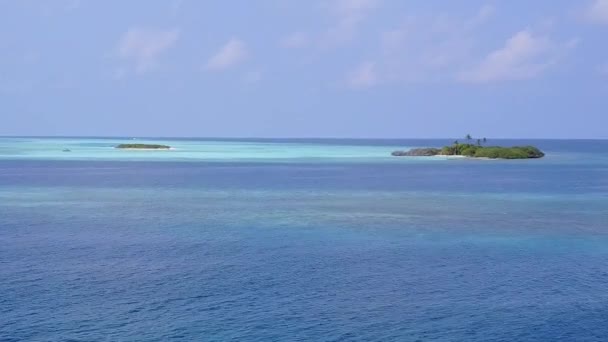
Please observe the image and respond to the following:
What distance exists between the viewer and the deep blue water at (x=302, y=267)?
19.4 metres

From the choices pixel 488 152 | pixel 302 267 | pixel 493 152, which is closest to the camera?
pixel 302 267

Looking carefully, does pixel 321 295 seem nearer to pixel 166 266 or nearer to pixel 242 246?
pixel 166 266

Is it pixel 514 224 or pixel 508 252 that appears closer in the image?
pixel 508 252

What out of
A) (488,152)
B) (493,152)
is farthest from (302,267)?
(488,152)

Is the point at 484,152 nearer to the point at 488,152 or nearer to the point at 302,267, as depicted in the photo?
the point at 488,152

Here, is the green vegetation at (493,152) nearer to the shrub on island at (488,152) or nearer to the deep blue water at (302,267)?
the shrub on island at (488,152)

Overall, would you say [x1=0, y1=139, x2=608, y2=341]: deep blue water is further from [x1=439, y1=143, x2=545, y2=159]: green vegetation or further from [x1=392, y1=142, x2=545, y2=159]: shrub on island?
[x1=392, y1=142, x2=545, y2=159]: shrub on island

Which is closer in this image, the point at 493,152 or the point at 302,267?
the point at 302,267

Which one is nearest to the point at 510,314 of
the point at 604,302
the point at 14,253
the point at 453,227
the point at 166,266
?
the point at 604,302

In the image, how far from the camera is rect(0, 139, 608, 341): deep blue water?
19.4m

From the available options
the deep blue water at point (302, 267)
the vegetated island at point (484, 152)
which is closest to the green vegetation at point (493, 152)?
the vegetated island at point (484, 152)

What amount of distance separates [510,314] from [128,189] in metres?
40.7

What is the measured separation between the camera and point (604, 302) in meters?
21.9

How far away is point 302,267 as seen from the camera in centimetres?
2609
